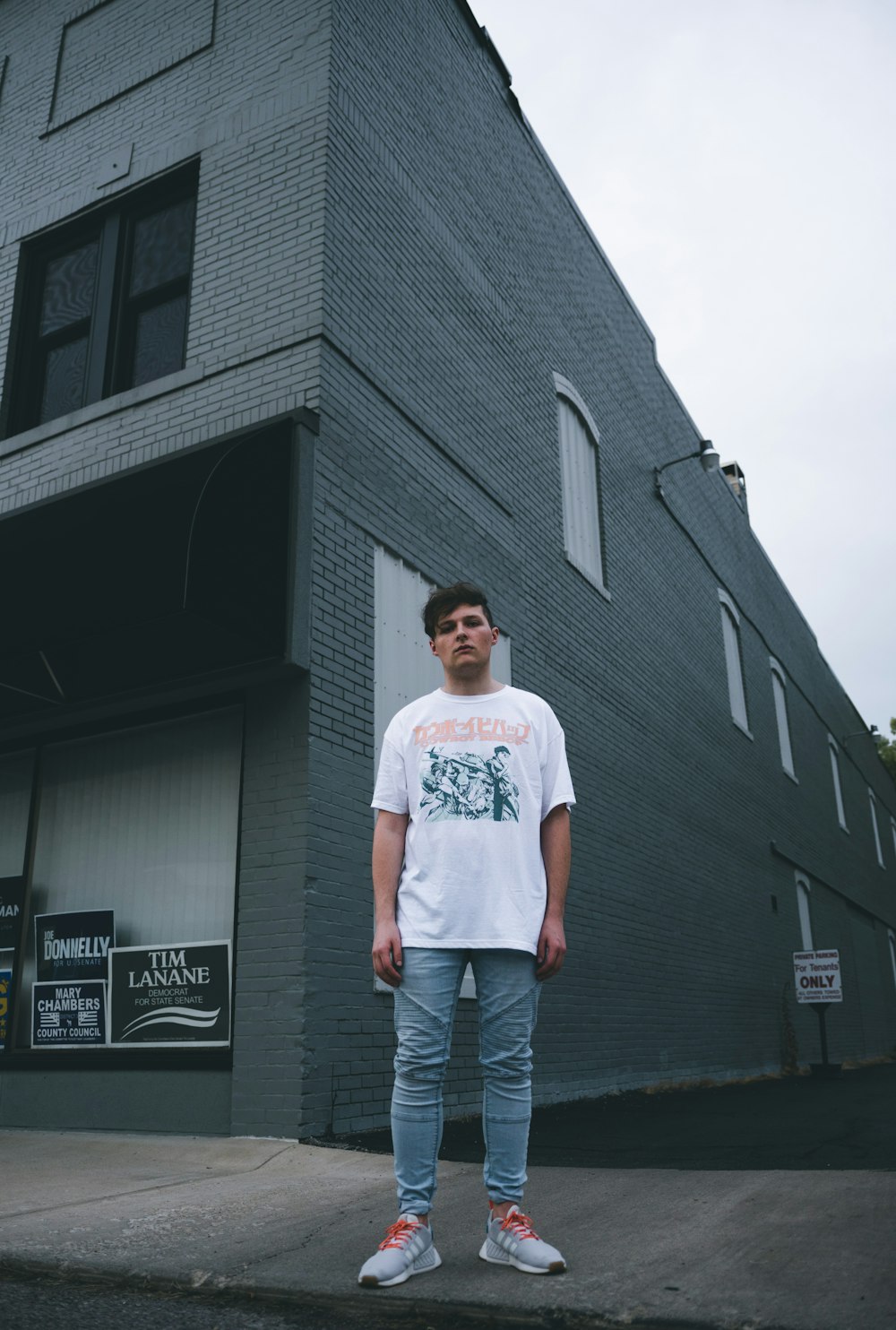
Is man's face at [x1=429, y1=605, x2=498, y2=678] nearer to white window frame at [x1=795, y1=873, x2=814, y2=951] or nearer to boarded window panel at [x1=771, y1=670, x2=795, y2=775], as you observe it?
white window frame at [x1=795, y1=873, x2=814, y2=951]

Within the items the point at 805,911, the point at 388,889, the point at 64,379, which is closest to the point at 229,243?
the point at 64,379

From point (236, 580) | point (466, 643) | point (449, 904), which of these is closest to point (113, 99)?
point (236, 580)

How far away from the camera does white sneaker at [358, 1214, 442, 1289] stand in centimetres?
279

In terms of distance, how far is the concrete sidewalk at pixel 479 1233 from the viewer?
2.61m

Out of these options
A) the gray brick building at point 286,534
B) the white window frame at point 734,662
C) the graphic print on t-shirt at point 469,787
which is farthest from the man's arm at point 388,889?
the white window frame at point 734,662

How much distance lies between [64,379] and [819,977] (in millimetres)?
11082

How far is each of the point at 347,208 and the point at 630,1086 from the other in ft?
26.6

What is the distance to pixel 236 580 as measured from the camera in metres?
6.08

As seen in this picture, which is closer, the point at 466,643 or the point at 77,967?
the point at 466,643

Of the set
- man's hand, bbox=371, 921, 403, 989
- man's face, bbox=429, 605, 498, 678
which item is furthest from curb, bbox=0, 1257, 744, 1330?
man's face, bbox=429, 605, 498, 678

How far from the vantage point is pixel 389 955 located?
122 inches

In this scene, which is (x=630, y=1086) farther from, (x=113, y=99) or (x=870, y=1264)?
(x=113, y=99)

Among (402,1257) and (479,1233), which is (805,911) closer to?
(479,1233)

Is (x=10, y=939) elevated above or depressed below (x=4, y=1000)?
above
